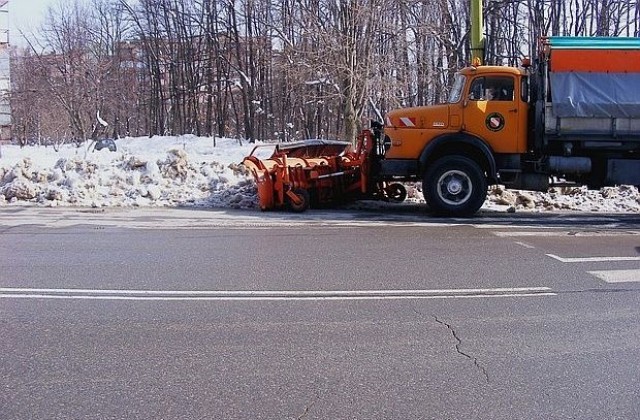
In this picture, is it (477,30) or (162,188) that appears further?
(477,30)

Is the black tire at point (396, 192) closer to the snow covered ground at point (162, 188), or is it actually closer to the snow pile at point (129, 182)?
the snow covered ground at point (162, 188)

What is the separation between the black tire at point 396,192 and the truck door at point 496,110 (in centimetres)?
270

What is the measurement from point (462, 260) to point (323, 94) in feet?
72.3

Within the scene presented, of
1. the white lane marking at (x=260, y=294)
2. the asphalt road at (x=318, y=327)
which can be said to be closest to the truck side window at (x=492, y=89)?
the asphalt road at (x=318, y=327)

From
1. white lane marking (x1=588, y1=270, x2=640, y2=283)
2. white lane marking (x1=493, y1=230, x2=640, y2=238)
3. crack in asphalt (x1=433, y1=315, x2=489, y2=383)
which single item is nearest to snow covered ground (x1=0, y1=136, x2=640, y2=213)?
white lane marking (x1=493, y1=230, x2=640, y2=238)

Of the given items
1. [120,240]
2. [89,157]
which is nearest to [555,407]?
[120,240]

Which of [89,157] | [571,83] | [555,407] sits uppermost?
[571,83]

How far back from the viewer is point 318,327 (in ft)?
19.5

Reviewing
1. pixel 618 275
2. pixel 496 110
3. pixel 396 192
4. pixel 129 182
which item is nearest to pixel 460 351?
pixel 618 275

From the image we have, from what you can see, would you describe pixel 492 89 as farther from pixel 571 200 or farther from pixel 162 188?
pixel 162 188

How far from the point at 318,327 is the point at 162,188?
35.6 ft

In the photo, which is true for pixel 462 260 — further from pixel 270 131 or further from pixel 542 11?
pixel 270 131

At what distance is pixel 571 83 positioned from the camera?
13.1 m

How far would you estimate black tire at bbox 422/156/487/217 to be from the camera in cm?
1361
